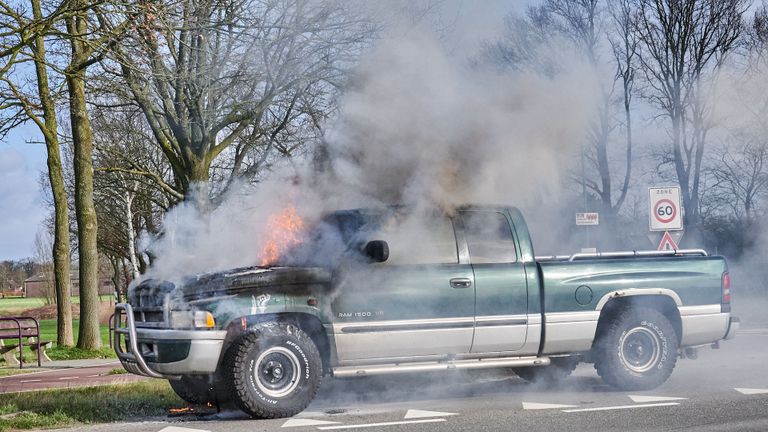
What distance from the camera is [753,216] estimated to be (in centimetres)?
3525

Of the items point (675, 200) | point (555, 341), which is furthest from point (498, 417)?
point (675, 200)

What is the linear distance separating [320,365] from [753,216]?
3157 centimetres

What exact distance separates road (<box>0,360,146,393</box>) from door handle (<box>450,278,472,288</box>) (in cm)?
534

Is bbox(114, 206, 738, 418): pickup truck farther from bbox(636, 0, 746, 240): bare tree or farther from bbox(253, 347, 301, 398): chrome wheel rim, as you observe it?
bbox(636, 0, 746, 240): bare tree

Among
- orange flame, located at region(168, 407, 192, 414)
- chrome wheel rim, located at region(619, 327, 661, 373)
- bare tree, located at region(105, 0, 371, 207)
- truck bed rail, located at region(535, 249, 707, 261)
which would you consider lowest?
orange flame, located at region(168, 407, 192, 414)

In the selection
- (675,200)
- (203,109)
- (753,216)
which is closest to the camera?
(675,200)

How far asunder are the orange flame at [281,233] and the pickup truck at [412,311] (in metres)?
0.08

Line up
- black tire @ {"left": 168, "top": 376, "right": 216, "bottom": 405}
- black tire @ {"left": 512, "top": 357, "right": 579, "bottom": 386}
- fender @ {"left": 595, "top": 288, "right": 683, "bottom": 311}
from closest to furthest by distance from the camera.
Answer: black tire @ {"left": 168, "top": 376, "right": 216, "bottom": 405} → fender @ {"left": 595, "top": 288, "right": 683, "bottom": 311} → black tire @ {"left": 512, "top": 357, "right": 579, "bottom": 386}

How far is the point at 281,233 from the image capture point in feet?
27.4

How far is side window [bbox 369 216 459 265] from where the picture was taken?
820 centimetres

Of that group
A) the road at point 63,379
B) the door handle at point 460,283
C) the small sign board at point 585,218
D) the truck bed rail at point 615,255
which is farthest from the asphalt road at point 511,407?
the small sign board at point 585,218

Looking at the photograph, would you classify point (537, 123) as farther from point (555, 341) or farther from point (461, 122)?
point (555, 341)

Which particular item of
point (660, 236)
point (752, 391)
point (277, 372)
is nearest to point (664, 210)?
point (660, 236)

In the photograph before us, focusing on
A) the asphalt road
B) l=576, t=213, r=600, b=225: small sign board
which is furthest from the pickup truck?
l=576, t=213, r=600, b=225: small sign board
